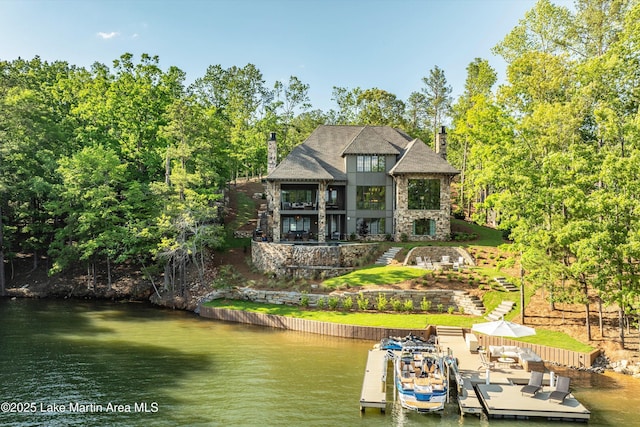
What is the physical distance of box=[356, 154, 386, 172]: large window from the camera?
139 ft

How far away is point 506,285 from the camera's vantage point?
97.5 feet

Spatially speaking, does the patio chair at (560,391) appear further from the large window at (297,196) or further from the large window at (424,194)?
the large window at (297,196)

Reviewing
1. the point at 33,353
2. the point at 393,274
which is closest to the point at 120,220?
the point at 33,353

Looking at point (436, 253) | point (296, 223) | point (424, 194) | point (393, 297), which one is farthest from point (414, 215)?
point (393, 297)

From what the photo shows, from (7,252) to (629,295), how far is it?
1783 inches

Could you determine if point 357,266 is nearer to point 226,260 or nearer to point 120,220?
point 226,260

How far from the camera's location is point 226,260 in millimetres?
41531

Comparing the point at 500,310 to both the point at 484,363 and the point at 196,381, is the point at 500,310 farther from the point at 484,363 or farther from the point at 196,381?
the point at 196,381

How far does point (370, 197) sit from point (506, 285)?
15.7m

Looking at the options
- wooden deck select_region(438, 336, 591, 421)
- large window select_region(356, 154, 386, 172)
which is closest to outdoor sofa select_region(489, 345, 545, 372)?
wooden deck select_region(438, 336, 591, 421)

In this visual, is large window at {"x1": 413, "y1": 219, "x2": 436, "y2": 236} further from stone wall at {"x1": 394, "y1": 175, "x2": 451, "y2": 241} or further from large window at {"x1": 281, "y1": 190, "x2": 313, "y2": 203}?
large window at {"x1": 281, "y1": 190, "x2": 313, "y2": 203}

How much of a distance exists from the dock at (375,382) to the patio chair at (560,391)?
583cm

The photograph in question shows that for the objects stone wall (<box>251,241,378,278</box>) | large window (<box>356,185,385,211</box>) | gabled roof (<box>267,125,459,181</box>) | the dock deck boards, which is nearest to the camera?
the dock deck boards

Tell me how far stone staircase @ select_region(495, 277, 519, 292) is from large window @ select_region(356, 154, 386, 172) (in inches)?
615
